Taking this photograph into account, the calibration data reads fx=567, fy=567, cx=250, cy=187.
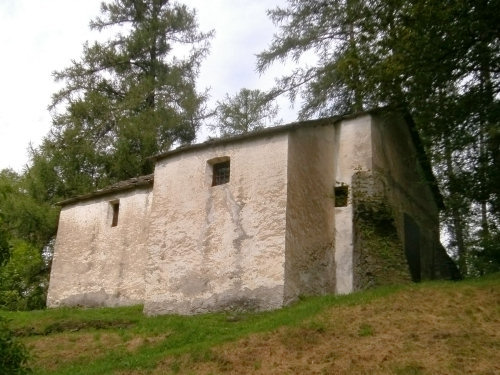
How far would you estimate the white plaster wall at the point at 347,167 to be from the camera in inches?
586

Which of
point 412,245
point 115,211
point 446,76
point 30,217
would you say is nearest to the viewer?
point 446,76

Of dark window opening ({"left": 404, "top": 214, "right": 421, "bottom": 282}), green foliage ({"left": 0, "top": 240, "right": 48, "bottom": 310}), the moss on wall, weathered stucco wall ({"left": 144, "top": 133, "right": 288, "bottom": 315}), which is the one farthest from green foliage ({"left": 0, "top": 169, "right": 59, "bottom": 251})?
dark window opening ({"left": 404, "top": 214, "right": 421, "bottom": 282})

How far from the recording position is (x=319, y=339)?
10.6 meters

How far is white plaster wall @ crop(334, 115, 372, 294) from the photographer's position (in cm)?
1488

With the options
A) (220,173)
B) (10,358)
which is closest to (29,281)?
(220,173)

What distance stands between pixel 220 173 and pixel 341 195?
343 centimetres

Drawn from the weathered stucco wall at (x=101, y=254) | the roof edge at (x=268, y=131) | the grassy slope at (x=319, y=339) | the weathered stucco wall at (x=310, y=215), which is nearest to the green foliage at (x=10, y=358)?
the grassy slope at (x=319, y=339)

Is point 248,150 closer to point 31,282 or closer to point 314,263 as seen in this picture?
point 314,263

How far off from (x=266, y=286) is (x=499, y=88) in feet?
25.4

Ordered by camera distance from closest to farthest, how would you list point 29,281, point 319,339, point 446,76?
1. point 319,339
2. point 446,76
3. point 29,281

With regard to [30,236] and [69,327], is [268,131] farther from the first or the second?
[30,236]

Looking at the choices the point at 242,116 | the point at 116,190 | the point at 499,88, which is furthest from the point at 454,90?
the point at 242,116

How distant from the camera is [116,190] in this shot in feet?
62.0

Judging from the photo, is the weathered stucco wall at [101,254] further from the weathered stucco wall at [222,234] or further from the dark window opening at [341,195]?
the dark window opening at [341,195]
